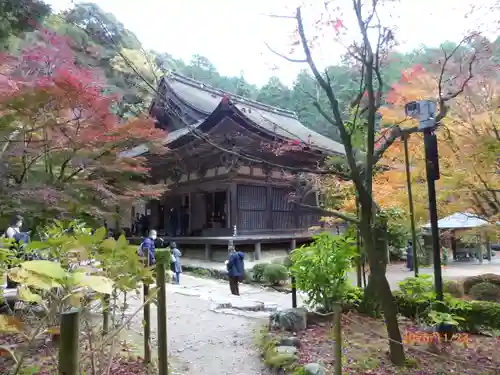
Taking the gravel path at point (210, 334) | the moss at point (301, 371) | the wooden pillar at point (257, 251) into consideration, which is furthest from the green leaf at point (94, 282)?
the wooden pillar at point (257, 251)

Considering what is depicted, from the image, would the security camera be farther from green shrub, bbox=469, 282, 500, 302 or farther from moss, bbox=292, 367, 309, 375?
green shrub, bbox=469, 282, 500, 302

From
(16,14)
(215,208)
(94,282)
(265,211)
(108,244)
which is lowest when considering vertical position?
(94,282)

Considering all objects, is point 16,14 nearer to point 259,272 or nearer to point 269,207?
point 259,272

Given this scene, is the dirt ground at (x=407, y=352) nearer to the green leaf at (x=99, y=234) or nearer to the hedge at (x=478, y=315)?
the hedge at (x=478, y=315)

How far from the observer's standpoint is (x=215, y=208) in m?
15.6

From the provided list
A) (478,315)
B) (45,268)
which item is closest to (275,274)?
(478,315)

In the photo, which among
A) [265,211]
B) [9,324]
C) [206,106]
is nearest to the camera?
[9,324]

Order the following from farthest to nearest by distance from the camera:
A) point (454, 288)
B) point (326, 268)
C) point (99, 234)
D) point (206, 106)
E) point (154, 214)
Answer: point (154, 214) < point (206, 106) < point (454, 288) < point (326, 268) < point (99, 234)

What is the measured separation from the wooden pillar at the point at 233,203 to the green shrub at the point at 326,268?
771cm

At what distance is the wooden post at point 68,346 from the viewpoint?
1261 mm

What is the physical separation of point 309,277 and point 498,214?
3294 mm

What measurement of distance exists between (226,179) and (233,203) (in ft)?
3.03

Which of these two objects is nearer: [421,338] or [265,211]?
[421,338]

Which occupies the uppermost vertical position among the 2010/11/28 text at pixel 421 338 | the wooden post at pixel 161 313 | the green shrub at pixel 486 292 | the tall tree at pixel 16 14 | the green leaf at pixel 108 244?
the tall tree at pixel 16 14
